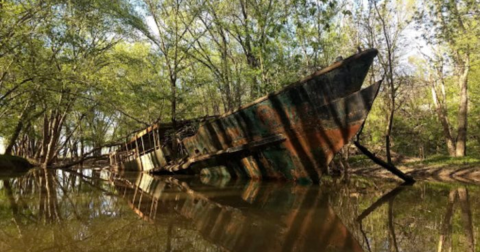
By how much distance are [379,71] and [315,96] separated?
525 inches

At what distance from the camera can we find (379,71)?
19.0m

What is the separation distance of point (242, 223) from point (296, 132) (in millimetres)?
4352

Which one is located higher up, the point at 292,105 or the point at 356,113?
the point at 292,105

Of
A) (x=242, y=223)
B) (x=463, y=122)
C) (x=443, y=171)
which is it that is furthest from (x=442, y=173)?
(x=242, y=223)

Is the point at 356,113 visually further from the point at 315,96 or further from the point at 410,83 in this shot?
the point at 410,83

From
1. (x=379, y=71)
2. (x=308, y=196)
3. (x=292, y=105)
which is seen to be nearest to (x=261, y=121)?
(x=292, y=105)

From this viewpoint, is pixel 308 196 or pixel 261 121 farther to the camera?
pixel 261 121

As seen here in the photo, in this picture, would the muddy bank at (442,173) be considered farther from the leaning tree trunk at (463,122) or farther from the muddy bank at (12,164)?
the muddy bank at (12,164)

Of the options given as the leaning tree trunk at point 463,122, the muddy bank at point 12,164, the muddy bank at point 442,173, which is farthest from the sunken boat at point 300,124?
the muddy bank at point 12,164

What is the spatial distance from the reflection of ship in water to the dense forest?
17.1 ft

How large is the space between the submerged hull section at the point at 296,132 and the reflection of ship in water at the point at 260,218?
1330 mm

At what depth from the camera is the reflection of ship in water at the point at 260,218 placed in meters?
3.22

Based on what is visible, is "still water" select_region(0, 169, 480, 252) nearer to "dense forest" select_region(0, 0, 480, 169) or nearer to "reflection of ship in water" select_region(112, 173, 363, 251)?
"reflection of ship in water" select_region(112, 173, 363, 251)

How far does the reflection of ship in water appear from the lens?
10.6 ft
